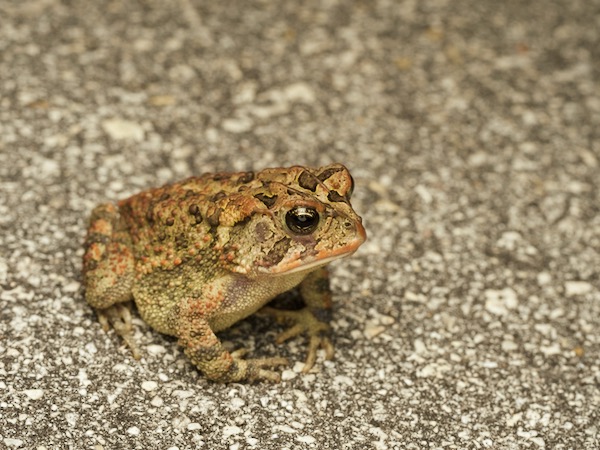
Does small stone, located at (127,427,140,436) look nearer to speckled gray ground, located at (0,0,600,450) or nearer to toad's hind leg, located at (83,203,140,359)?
speckled gray ground, located at (0,0,600,450)

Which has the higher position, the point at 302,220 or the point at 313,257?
the point at 302,220

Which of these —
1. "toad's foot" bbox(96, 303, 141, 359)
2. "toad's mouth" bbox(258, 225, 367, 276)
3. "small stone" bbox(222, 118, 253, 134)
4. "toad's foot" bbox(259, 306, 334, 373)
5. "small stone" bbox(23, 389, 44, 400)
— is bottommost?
"toad's foot" bbox(259, 306, 334, 373)

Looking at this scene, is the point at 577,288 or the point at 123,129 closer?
the point at 577,288

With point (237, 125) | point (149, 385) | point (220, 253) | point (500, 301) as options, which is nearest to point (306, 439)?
point (149, 385)

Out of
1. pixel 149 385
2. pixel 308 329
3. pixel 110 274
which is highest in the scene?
pixel 110 274

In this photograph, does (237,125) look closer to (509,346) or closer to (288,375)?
(288,375)

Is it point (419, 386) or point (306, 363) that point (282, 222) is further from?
point (419, 386)

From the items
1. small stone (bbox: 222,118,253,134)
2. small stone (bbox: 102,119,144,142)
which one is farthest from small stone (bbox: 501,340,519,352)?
small stone (bbox: 102,119,144,142)
